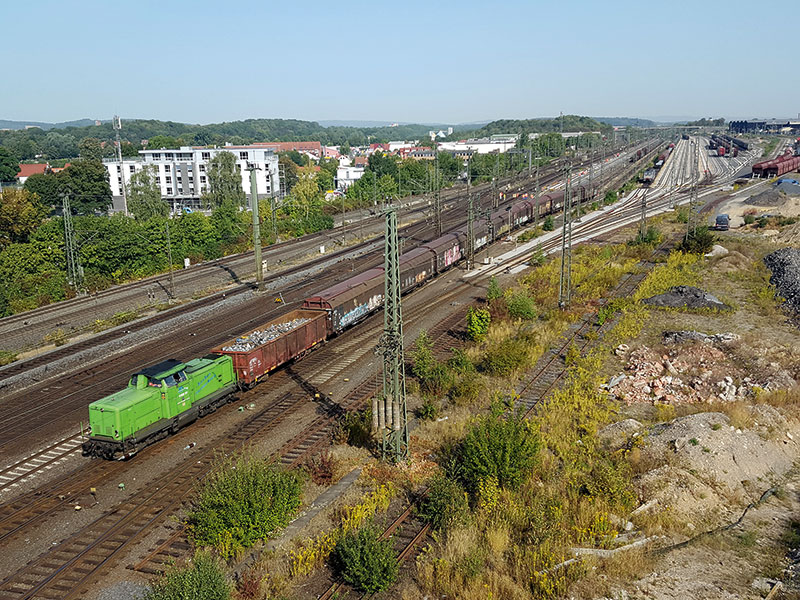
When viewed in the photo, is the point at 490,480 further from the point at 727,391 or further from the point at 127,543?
the point at 727,391

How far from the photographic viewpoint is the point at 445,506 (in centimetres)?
1773

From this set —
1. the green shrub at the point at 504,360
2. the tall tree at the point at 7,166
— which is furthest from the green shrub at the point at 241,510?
the tall tree at the point at 7,166

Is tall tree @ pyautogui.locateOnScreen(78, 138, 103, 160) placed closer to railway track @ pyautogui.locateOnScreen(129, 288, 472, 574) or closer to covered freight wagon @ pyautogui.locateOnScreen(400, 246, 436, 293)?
covered freight wagon @ pyautogui.locateOnScreen(400, 246, 436, 293)

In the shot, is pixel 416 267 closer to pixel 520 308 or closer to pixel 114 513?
pixel 520 308

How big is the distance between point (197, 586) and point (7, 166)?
160860 millimetres

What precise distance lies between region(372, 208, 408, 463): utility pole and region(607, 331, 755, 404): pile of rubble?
11717mm

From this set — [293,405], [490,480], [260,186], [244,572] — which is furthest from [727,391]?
[260,186]

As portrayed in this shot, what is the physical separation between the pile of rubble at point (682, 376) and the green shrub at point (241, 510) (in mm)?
16672

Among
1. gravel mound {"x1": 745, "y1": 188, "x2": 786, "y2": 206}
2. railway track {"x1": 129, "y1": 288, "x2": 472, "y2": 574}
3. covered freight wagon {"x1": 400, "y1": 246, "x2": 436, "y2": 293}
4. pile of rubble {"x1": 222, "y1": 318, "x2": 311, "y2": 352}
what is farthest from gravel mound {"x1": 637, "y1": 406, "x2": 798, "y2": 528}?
gravel mound {"x1": 745, "y1": 188, "x2": 786, "y2": 206}

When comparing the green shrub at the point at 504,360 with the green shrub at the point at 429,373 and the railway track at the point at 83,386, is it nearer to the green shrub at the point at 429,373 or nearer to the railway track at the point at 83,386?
the green shrub at the point at 429,373

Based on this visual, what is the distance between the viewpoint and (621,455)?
2119 cm

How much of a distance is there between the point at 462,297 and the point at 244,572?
32.9 metres

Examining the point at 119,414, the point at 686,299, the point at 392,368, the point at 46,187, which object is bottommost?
the point at 686,299

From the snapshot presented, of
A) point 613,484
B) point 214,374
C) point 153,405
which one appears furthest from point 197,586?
point 214,374
